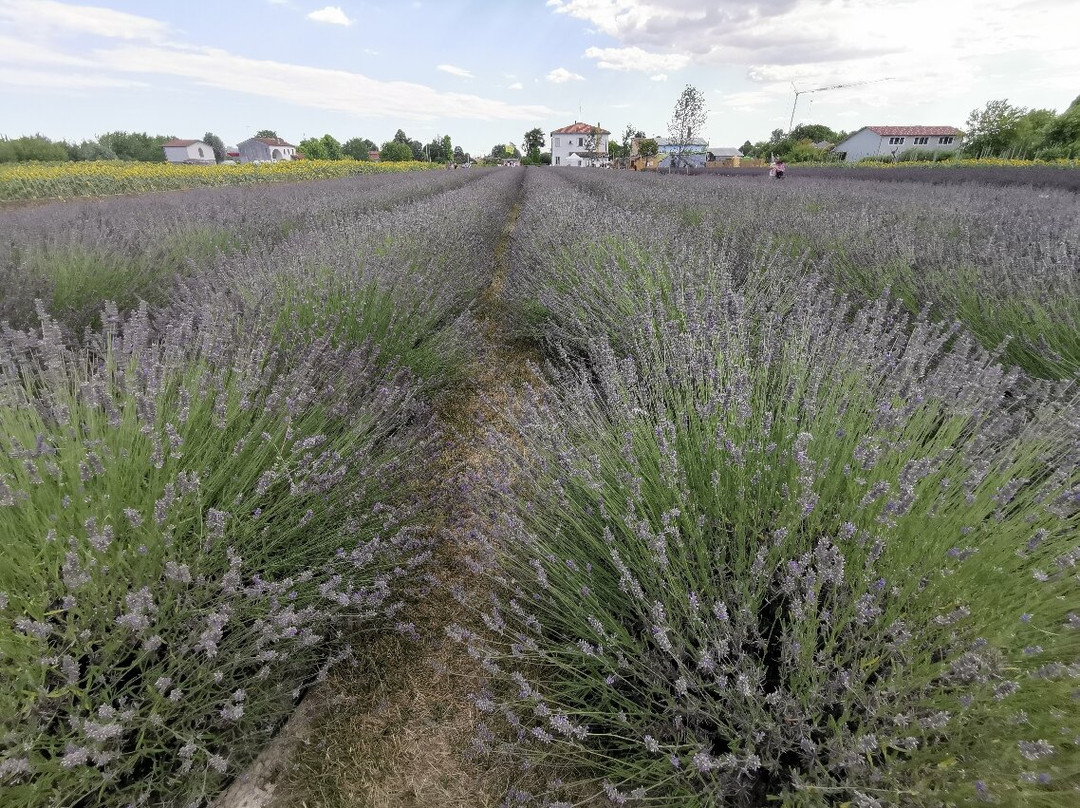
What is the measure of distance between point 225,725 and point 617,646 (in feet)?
A: 3.82

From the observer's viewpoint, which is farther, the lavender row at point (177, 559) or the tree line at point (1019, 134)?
the tree line at point (1019, 134)

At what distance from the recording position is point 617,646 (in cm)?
155

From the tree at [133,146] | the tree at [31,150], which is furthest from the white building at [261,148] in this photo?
the tree at [31,150]

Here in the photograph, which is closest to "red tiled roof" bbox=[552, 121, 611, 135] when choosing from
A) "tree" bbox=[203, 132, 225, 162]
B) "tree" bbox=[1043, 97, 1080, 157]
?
"tree" bbox=[203, 132, 225, 162]

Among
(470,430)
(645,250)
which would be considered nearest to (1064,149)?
(645,250)

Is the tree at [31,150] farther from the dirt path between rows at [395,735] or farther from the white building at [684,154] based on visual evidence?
the dirt path between rows at [395,735]

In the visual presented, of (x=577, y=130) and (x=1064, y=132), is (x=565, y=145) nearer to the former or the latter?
(x=577, y=130)

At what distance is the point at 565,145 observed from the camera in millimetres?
91812

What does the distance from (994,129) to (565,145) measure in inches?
2669

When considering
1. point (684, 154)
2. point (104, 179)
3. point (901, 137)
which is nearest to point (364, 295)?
point (104, 179)

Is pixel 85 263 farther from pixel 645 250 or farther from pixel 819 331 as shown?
pixel 819 331

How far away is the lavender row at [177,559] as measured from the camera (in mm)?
1252

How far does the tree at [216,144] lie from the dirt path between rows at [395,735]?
325ft

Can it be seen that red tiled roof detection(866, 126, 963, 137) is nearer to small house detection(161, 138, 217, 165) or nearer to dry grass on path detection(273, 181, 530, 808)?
dry grass on path detection(273, 181, 530, 808)
